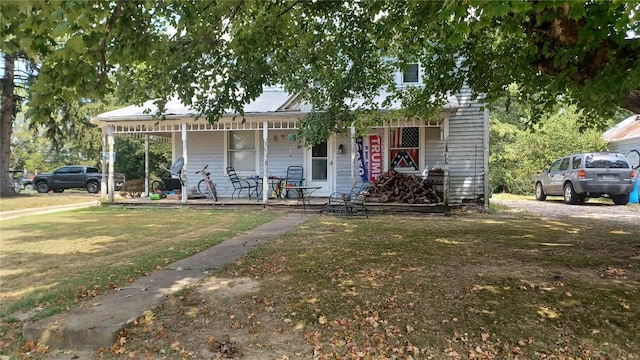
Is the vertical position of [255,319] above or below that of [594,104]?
below

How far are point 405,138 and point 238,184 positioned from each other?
5916 mm

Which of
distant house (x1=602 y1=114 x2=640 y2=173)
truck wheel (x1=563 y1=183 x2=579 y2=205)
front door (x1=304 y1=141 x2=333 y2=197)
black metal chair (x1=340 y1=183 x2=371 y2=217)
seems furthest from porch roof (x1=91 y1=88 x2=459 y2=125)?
distant house (x1=602 y1=114 x2=640 y2=173)

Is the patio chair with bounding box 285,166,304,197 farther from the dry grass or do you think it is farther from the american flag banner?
the dry grass

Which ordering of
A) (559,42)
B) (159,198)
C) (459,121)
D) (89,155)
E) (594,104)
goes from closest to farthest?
1. (559,42)
2. (594,104)
3. (459,121)
4. (159,198)
5. (89,155)

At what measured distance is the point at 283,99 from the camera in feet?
47.6

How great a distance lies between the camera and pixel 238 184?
14305 millimetres

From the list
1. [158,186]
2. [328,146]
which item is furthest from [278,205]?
[158,186]

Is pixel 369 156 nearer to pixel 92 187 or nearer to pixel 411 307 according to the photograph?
pixel 411 307

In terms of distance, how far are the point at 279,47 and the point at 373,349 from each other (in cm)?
460

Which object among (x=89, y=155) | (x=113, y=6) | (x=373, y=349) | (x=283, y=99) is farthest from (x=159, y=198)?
(x=89, y=155)

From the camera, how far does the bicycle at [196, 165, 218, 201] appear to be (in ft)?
43.5

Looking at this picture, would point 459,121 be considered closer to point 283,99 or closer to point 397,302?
point 283,99

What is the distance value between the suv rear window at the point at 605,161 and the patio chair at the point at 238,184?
10.5 meters

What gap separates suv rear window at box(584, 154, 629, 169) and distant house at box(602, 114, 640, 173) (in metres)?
5.87
